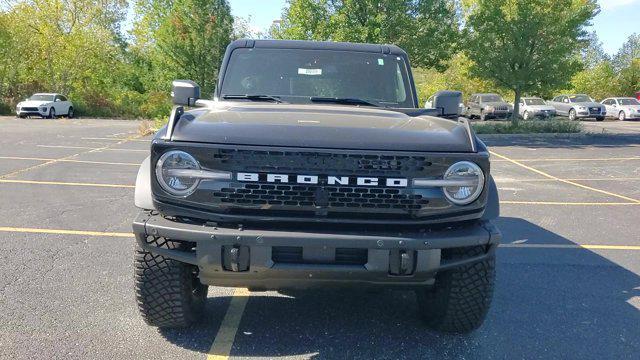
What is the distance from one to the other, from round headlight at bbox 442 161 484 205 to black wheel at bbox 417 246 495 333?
45cm

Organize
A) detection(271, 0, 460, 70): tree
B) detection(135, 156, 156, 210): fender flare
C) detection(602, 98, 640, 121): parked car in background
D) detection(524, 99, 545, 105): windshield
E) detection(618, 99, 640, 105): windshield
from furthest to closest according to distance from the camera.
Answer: detection(618, 99, 640, 105): windshield < detection(602, 98, 640, 121): parked car in background < detection(524, 99, 545, 105): windshield < detection(271, 0, 460, 70): tree < detection(135, 156, 156, 210): fender flare

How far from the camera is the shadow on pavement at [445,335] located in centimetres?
347

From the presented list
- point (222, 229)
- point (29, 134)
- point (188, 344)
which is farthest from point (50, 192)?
point (29, 134)

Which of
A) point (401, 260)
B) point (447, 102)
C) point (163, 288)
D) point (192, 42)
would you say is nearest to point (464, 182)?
point (401, 260)

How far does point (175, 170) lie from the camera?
2996 mm

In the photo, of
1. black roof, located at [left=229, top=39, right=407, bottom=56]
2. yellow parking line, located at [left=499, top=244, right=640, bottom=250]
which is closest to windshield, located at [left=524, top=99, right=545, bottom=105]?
yellow parking line, located at [left=499, top=244, right=640, bottom=250]

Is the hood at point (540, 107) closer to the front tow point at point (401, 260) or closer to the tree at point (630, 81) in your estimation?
the tree at point (630, 81)

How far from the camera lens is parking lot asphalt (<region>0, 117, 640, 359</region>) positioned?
11.4 ft

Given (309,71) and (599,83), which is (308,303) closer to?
(309,71)

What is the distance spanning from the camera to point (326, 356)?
336 cm

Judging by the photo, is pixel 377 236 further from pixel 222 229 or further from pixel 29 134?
pixel 29 134

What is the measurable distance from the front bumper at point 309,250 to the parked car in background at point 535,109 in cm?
3146

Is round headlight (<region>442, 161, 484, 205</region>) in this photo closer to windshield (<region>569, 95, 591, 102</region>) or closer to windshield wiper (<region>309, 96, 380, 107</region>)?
windshield wiper (<region>309, 96, 380, 107</region>)

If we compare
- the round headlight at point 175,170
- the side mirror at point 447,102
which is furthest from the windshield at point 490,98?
the round headlight at point 175,170
